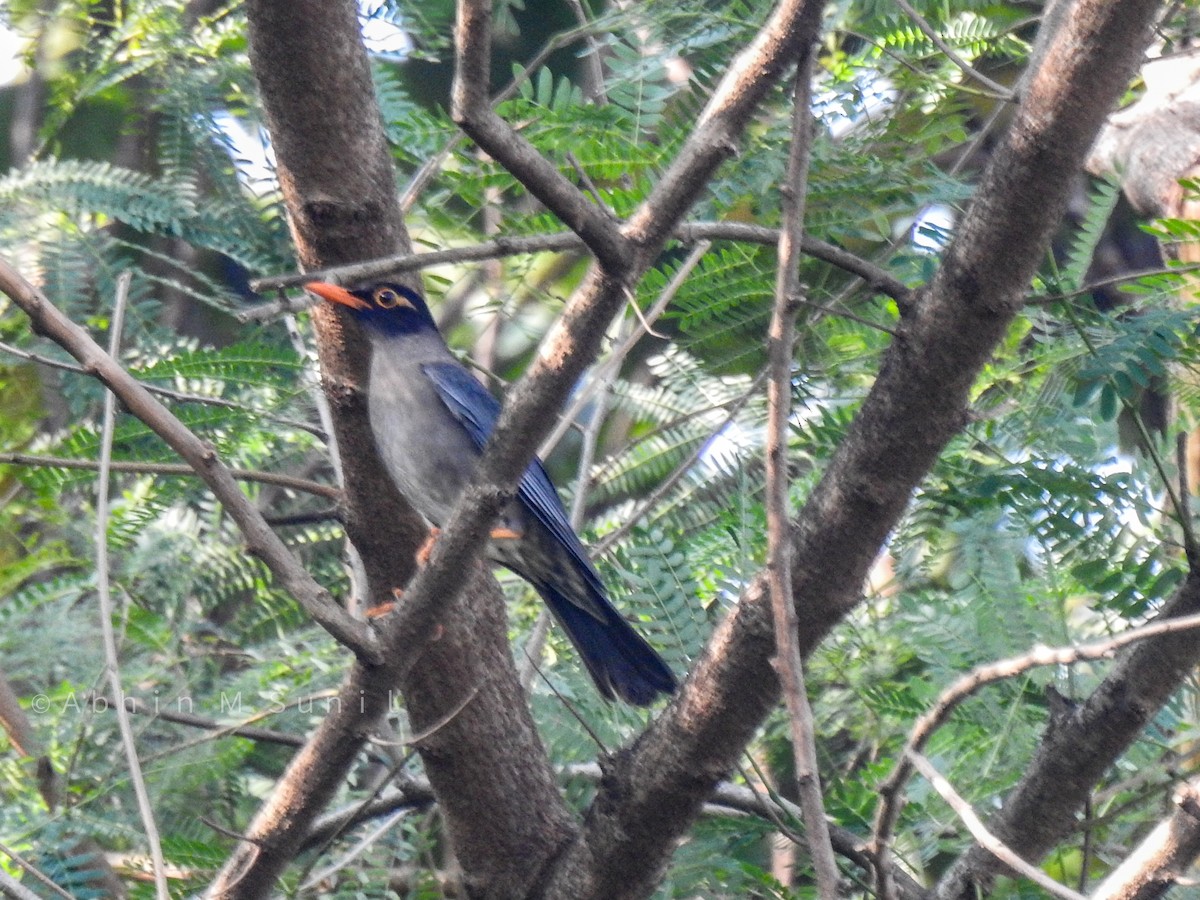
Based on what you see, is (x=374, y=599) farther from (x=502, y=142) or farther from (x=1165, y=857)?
(x=1165, y=857)

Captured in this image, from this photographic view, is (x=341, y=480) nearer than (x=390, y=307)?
Yes

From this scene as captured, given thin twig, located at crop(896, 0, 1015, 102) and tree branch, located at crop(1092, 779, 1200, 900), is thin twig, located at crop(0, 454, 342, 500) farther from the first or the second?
tree branch, located at crop(1092, 779, 1200, 900)

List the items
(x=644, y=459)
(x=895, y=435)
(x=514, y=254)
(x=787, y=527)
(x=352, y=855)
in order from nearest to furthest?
(x=787, y=527), (x=514, y=254), (x=895, y=435), (x=352, y=855), (x=644, y=459)

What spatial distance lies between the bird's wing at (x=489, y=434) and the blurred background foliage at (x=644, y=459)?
4.6 inches

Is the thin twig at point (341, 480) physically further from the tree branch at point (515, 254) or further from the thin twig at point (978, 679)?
the thin twig at point (978, 679)

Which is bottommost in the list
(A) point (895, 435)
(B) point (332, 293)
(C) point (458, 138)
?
(B) point (332, 293)

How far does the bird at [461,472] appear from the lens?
4258 mm

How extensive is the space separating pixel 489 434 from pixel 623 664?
78 centimetres

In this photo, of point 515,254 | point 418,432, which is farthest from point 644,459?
point 515,254

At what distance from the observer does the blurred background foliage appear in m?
3.79

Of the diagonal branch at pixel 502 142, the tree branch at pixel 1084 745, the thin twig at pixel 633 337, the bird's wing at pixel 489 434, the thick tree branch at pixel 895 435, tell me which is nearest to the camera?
the diagonal branch at pixel 502 142

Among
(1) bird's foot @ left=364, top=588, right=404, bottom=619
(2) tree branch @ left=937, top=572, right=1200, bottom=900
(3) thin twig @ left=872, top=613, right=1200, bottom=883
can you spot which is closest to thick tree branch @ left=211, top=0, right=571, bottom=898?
(1) bird's foot @ left=364, top=588, right=404, bottom=619

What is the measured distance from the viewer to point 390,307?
190 inches

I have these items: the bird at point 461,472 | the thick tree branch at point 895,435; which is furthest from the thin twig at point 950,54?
the bird at point 461,472
